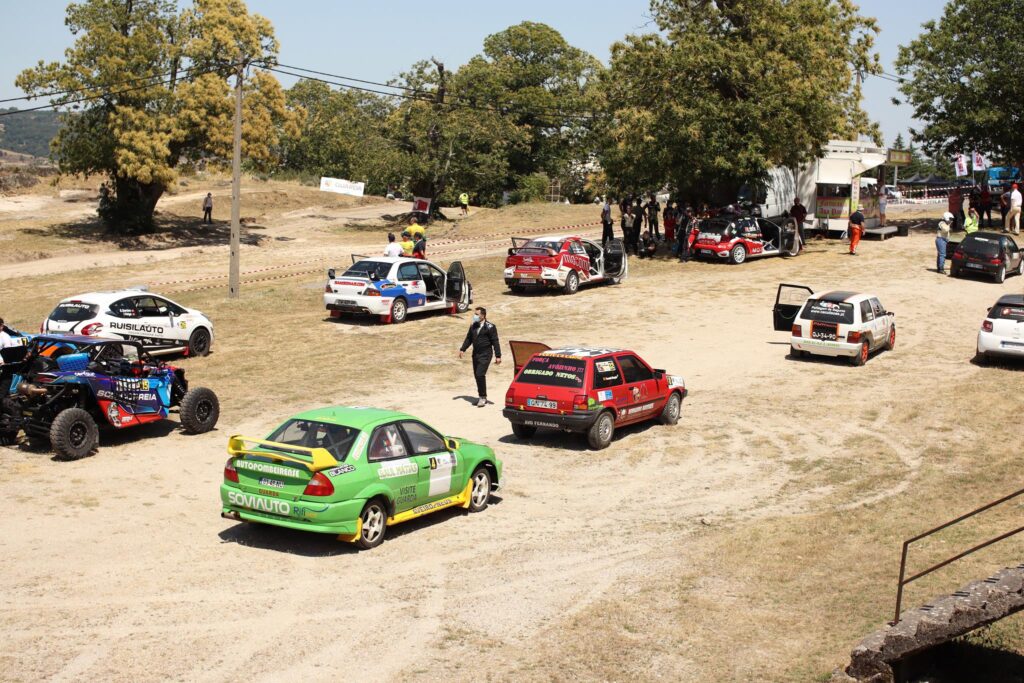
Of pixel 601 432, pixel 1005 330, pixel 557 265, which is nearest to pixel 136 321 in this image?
pixel 601 432

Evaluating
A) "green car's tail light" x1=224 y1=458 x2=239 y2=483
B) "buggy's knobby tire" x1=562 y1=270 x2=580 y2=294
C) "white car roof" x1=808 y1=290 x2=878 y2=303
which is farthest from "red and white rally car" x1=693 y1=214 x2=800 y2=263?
"green car's tail light" x1=224 y1=458 x2=239 y2=483

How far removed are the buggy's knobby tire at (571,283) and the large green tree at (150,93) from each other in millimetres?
19031

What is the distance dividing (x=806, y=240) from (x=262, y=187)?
35789mm

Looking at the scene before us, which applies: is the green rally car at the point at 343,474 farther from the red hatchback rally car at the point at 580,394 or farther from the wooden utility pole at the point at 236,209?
the wooden utility pole at the point at 236,209

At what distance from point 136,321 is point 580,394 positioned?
10729mm

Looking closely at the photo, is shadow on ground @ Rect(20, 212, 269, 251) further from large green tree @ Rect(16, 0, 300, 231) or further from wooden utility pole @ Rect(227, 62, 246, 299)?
wooden utility pole @ Rect(227, 62, 246, 299)

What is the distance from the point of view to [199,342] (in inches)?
969

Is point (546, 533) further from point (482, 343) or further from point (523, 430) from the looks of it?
point (482, 343)

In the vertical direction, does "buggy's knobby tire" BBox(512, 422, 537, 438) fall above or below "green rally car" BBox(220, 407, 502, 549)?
below

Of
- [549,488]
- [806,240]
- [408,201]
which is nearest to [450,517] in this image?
[549,488]

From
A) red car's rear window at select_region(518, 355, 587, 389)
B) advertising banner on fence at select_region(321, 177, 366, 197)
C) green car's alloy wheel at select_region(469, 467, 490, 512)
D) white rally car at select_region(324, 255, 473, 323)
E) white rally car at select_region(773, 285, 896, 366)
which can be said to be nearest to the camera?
green car's alloy wheel at select_region(469, 467, 490, 512)

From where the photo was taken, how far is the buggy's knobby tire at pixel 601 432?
17.2 m

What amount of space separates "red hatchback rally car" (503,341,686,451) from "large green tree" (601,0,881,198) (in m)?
20.9

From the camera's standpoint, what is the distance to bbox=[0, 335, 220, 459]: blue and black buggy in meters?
16.1
